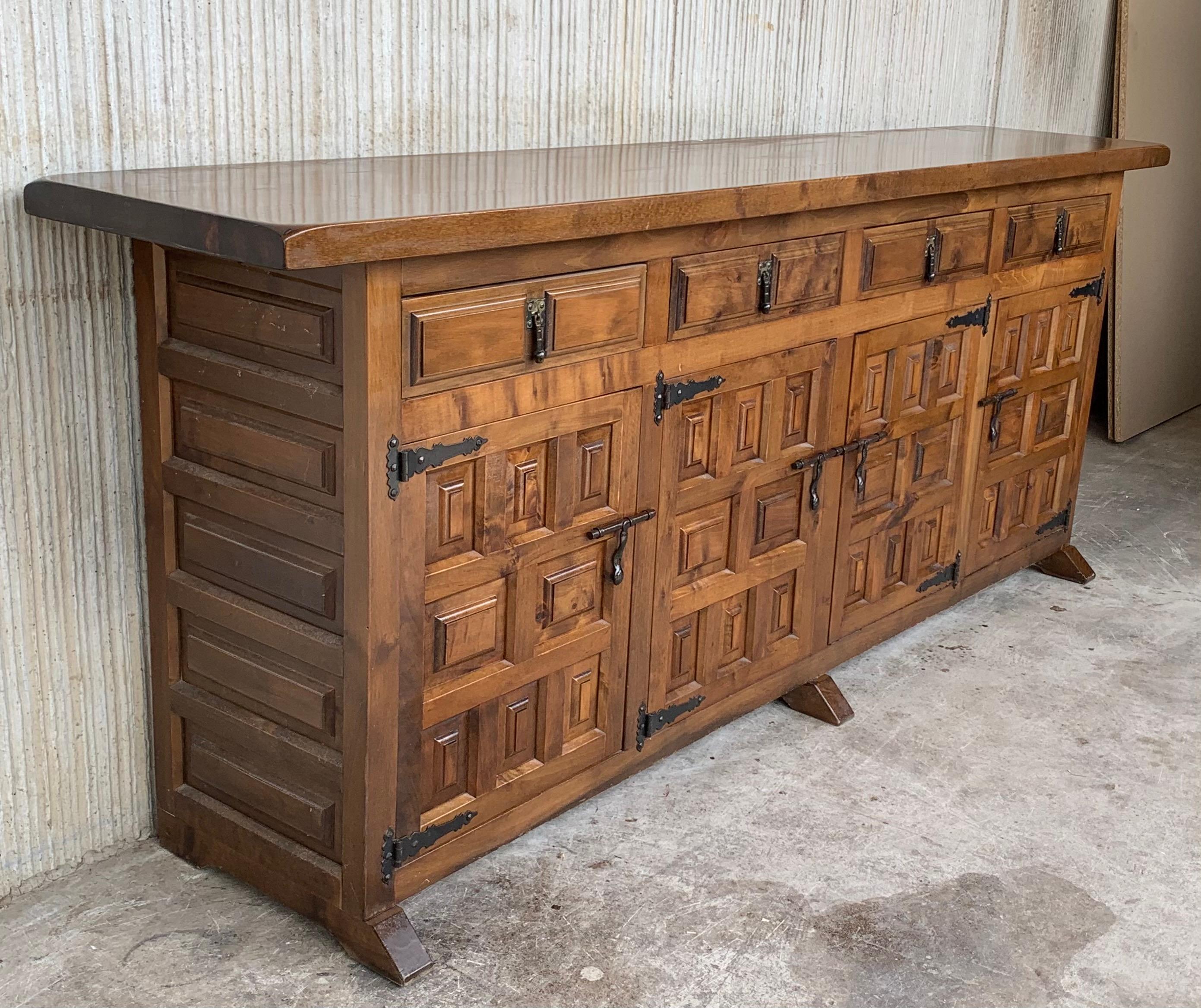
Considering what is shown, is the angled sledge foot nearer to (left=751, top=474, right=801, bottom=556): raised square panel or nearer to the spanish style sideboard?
the spanish style sideboard

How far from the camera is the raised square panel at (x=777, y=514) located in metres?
2.87

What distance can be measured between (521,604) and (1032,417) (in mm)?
1910

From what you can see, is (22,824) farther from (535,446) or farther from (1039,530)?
(1039,530)

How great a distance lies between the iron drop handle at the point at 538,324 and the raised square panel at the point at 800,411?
2.44 ft

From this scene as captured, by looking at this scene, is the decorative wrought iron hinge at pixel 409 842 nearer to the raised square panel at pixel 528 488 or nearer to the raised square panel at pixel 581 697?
the raised square panel at pixel 581 697

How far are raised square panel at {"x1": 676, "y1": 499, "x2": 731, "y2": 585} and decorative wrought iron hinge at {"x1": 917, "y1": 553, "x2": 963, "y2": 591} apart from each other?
0.88m

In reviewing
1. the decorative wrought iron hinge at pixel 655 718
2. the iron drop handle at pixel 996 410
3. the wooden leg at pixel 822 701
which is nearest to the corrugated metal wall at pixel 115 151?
the decorative wrought iron hinge at pixel 655 718

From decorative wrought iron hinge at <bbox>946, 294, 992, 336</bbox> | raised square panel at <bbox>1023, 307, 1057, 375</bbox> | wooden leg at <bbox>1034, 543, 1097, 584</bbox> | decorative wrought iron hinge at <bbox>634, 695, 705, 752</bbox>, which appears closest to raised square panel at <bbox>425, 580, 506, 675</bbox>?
decorative wrought iron hinge at <bbox>634, 695, 705, 752</bbox>

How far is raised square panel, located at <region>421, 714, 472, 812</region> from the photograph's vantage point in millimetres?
2283

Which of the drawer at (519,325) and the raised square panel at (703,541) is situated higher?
the drawer at (519,325)

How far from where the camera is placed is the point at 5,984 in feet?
7.16

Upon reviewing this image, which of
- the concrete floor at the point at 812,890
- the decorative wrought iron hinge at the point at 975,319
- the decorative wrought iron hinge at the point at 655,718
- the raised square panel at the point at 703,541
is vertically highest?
the decorative wrought iron hinge at the point at 975,319

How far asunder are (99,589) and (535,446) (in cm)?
80

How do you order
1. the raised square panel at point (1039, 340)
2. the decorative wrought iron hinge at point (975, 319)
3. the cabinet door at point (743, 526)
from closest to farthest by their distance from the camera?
the cabinet door at point (743, 526)
the decorative wrought iron hinge at point (975, 319)
the raised square panel at point (1039, 340)
